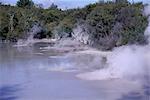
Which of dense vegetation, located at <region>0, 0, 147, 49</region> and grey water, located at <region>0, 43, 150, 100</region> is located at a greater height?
dense vegetation, located at <region>0, 0, 147, 49</region>

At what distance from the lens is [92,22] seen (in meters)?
41.0

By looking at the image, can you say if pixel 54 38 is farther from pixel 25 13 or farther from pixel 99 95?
pixel 99 95

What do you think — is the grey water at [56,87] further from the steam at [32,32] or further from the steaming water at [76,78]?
the steam at [32,32]

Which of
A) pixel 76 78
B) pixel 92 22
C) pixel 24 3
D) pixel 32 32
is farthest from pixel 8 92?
pixel 24 3

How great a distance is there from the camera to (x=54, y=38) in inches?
2126

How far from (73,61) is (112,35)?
9.50 metres

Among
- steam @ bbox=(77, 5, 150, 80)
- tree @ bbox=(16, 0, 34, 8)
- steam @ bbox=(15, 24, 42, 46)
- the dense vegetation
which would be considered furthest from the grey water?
tree @ bbox=(16, 0, 34, 8)

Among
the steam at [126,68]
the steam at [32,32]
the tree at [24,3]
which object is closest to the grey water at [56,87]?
the steam at [126,68]

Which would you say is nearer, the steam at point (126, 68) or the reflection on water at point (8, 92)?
the reflection on water at point (8, 92)

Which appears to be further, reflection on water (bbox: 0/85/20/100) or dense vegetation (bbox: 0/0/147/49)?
dense vegetation (bbox: 0/0/147/49)

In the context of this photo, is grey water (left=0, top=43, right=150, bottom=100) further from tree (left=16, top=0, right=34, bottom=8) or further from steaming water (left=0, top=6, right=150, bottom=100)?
tree (left=16, top=0, right=34, bottom=8)

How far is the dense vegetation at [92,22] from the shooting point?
34906 mm

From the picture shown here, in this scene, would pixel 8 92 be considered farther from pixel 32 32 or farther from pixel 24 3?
pixel 24 3

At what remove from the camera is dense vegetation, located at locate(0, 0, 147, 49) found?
115 ft
